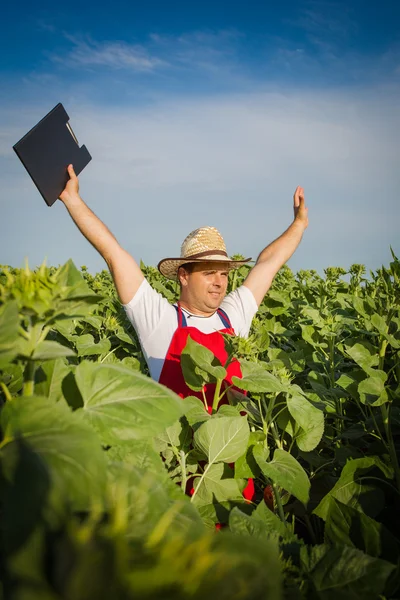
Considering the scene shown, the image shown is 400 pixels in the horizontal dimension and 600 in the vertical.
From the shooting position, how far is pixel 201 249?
11.9ft

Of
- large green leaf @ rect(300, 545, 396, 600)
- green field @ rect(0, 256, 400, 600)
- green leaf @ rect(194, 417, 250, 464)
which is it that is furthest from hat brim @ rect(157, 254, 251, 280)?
large green leaf @ rect(300, 545, 396, 600)

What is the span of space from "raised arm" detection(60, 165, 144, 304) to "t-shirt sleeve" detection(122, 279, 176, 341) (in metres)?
0.05

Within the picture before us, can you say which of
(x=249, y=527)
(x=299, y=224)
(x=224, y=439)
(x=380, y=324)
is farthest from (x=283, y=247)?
(x=249, y=527)

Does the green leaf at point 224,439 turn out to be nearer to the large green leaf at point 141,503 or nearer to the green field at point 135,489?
the green field at point 135,489

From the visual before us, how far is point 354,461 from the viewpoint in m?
2.02

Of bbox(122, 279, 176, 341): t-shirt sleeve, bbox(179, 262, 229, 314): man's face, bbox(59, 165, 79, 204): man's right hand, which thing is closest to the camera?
bbox(59, 165, 79, 204): man's right hand

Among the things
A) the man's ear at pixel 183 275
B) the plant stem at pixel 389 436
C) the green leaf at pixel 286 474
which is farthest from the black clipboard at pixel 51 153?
the plant stem at pixel 389 436

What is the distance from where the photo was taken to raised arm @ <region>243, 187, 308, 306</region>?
3988mm

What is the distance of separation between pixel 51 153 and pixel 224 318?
1.79 metres

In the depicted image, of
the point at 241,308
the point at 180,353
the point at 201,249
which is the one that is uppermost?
the point at 201,249

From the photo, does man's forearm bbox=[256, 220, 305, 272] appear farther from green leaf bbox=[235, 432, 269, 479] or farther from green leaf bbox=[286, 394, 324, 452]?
green leaf bbox=[235, 432, 269, 479]

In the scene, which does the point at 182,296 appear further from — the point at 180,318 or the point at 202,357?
the point at 202,357

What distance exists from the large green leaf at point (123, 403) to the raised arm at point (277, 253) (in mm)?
3032

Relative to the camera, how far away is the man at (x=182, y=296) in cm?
308
